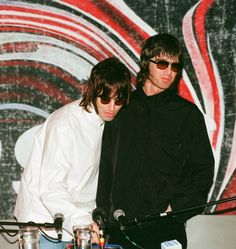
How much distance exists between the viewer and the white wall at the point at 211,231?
4250 millimetres

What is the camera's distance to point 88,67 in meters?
4.12

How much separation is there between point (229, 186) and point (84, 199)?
Answer: 146 centimetres

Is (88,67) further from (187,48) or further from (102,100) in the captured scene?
(102,100)

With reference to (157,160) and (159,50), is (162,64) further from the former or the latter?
(157,160)

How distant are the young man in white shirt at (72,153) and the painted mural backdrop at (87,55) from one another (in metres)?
0.91

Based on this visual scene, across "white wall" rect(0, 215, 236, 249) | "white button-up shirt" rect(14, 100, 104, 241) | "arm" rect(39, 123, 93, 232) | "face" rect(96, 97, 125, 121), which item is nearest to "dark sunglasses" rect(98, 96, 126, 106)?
"face" rect(96, 97, 125, 121)

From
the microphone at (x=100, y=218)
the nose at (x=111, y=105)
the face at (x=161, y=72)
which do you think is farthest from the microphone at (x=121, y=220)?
the face at (x=161, y=72)

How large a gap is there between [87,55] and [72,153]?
47.8 inches

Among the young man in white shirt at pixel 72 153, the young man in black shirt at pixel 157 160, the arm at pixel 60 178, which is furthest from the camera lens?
the young man in black shirt at pixel 157 160

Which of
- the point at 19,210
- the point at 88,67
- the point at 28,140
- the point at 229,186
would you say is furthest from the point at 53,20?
the point at 229,186

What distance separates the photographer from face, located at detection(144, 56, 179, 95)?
3.49 m

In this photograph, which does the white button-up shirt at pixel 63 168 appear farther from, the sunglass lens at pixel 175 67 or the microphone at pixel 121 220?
the sunglass lens at pixel 175 67

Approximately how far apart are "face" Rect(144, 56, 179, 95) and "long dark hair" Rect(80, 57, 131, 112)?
0.41m

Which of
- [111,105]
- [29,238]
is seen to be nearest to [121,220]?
[29,238]
